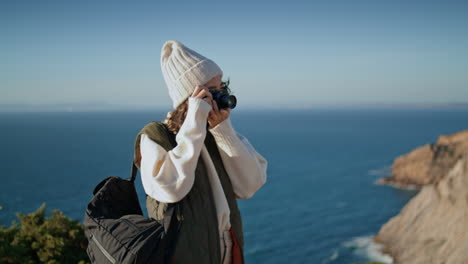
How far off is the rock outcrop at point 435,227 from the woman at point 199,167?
14983mm

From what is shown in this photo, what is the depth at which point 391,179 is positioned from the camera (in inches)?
1625

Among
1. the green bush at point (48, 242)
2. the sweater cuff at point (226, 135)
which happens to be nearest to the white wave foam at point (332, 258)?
the green bush at point (48, 242)

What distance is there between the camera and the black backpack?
1460 millimetres

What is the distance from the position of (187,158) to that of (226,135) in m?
0.41

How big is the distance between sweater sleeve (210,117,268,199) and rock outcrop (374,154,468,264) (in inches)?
585

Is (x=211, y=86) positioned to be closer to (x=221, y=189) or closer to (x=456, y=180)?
(x=221, y=189)

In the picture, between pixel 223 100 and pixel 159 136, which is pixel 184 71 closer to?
pixel 223 100

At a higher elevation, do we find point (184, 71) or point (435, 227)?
A: point (184, 71)

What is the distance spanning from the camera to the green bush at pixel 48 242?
6098 mm

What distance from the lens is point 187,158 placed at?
1545 millimetres

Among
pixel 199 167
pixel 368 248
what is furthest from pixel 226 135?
pixel 368 248

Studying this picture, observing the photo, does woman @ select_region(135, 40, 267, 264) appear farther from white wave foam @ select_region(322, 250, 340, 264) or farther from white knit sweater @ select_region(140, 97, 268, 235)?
white wave foam @ select_region(322, 250, 340, 264)

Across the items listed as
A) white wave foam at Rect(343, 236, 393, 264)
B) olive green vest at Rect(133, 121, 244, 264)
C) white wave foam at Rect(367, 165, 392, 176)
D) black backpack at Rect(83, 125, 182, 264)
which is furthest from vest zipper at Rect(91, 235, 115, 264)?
white wave foam at Rect(367, 165, 392, 176)

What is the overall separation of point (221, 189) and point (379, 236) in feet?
80.9
